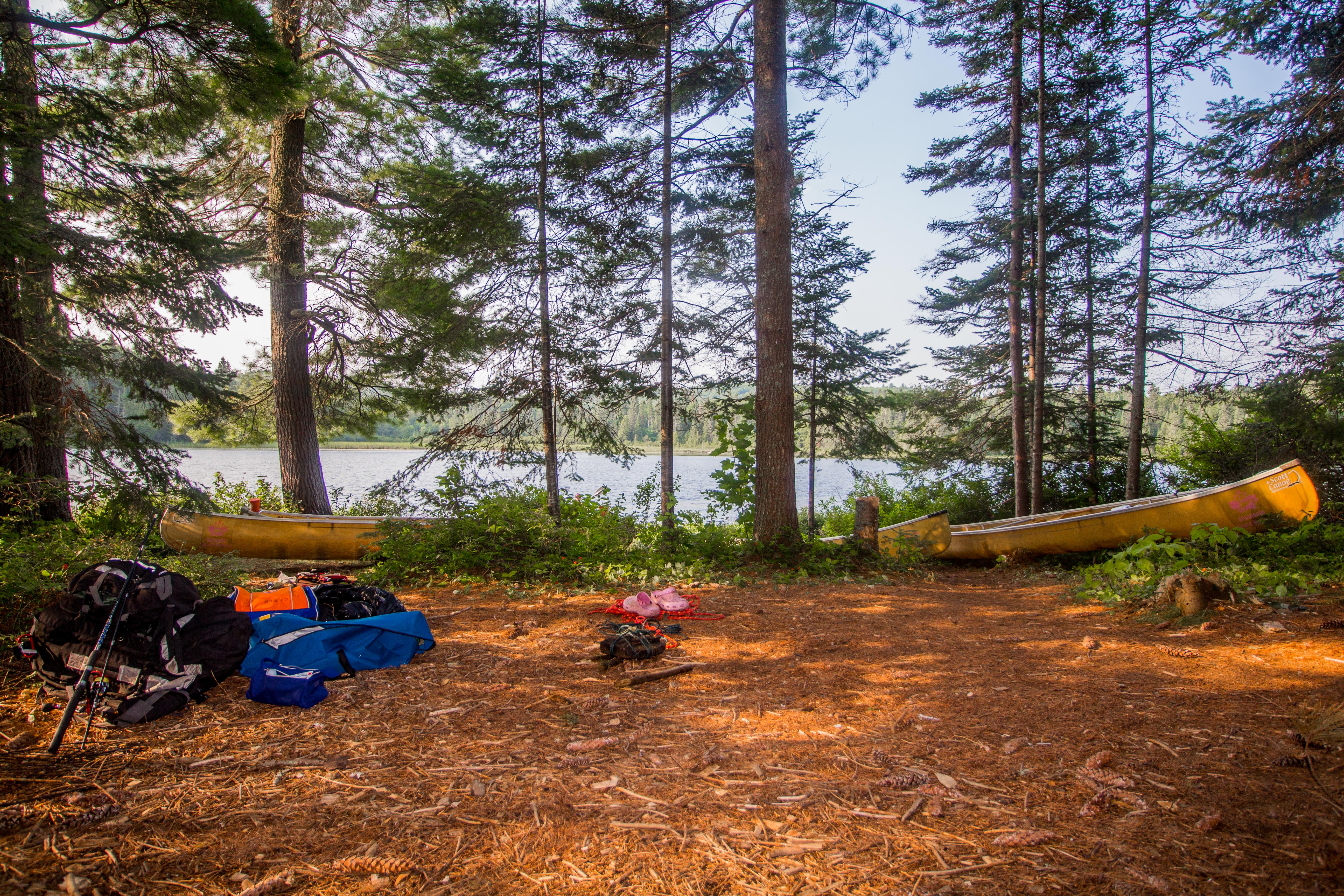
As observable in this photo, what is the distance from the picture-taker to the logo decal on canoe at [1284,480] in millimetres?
6602

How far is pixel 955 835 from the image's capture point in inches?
71.1

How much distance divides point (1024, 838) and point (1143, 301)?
11.8 metres

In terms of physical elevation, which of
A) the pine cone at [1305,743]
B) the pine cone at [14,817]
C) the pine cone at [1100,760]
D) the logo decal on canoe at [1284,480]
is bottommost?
the pine cone at [1100,760]

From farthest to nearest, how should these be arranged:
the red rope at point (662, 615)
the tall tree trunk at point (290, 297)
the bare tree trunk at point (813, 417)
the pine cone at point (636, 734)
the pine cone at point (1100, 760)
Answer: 1. the bare tree trunk at point (813, 417)
2. the tall tree trunk at point (290, 297)
3. the red rope at point (662, 615)
4. the pine cone at point (636, 734)
5. the pine cone at point (1100, 760)

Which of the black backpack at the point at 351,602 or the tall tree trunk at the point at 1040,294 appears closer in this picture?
the black backpack at the point at 351,602

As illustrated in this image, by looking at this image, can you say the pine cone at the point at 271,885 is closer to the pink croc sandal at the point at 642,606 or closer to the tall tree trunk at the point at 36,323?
the pink croc sandal at the point at 642,606

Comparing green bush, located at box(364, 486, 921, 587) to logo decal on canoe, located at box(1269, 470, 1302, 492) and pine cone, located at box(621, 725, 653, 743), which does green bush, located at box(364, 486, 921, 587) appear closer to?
pine cone, located at box(621, 725, 653, 743)

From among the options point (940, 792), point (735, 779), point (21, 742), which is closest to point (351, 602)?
point (21, 742)

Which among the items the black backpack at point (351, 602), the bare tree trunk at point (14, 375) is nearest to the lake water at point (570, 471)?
the bare tree trunk at point (14, 375)

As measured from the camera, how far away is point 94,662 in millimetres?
2596

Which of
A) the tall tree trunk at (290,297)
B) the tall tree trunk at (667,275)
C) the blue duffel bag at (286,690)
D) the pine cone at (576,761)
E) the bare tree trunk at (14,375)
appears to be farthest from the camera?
the tall tree trunk at (290,297)

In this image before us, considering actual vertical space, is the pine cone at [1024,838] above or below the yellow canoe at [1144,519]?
below

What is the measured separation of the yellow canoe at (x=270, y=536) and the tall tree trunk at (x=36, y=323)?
1.59 meters

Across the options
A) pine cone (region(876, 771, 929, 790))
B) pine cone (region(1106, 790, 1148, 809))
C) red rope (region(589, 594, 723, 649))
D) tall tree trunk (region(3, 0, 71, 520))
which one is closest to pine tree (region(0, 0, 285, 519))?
tall tree trunk (region(3, 0, 71, 520))
